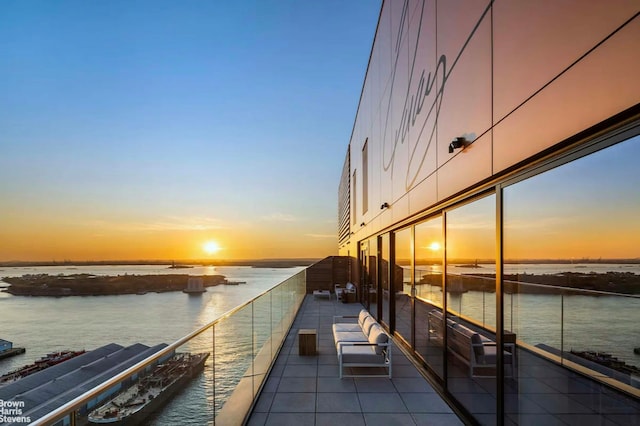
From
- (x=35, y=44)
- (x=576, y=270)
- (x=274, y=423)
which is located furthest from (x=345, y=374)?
(x=35, y=44)

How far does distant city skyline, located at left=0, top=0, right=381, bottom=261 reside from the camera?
13508 millimetres

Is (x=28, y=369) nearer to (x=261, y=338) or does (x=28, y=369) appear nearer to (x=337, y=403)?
(x=261, y=338)

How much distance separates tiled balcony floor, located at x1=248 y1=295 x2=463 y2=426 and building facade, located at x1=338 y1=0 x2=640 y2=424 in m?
0.33

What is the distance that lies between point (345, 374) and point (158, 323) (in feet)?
144

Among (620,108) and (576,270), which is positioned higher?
(620,108)

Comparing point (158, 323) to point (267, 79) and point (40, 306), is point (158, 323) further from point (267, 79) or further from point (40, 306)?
point (267, 79)

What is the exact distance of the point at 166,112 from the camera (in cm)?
1977

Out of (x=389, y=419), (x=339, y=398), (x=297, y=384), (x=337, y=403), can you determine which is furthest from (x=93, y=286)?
(x=389, y=419)

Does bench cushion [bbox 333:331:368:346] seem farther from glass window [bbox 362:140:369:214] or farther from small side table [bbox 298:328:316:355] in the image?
glass window [bbox 362:140:369:214]

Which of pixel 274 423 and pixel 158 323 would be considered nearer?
pixel 274 423

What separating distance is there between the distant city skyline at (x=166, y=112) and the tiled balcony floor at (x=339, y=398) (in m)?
10.4

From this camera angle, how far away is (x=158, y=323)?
4384cm

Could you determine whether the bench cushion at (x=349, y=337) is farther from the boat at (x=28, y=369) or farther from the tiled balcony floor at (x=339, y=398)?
the boat at (x=28, y=369)

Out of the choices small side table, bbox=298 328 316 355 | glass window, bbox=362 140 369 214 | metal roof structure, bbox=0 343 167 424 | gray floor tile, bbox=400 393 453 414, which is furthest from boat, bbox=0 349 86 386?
gray floor tile, bbox=400 393 453 414
